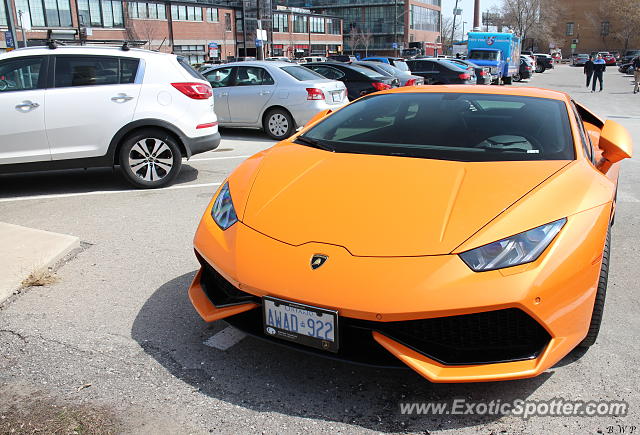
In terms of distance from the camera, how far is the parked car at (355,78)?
46.2 feet

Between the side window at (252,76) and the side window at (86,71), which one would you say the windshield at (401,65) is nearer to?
the side window at (252,76)

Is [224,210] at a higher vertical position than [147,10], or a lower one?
lower

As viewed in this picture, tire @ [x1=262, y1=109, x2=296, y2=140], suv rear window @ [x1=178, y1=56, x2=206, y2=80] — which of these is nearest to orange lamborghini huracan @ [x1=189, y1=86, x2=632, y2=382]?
suv rear window @ [x1=178, y1=56, x2=206, y2=80]

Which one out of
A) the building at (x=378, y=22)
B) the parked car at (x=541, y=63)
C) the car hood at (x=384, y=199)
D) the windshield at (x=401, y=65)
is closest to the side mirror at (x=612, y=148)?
the car hood at (x=384, y=199)

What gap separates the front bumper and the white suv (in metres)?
4.56

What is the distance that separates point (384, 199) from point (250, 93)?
883 centimetres

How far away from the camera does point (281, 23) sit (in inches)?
3147

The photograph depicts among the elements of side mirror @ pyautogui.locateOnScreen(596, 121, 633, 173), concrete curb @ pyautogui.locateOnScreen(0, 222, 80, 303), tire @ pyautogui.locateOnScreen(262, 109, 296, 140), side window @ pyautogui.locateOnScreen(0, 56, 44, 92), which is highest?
side window @ pyautogui.locateOnScreen(0, 56, 44, 92)

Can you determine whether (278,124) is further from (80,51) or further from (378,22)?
(378,22)

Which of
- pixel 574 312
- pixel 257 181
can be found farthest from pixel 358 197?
pixel 574 312

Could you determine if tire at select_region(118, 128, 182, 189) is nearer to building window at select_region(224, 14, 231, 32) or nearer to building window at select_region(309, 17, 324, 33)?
building window at select_region(224, 14, 231, 32)

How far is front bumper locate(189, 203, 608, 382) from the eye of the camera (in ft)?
7.68

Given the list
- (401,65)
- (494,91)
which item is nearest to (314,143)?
(494,91)

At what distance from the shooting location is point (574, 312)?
8.26 feet
